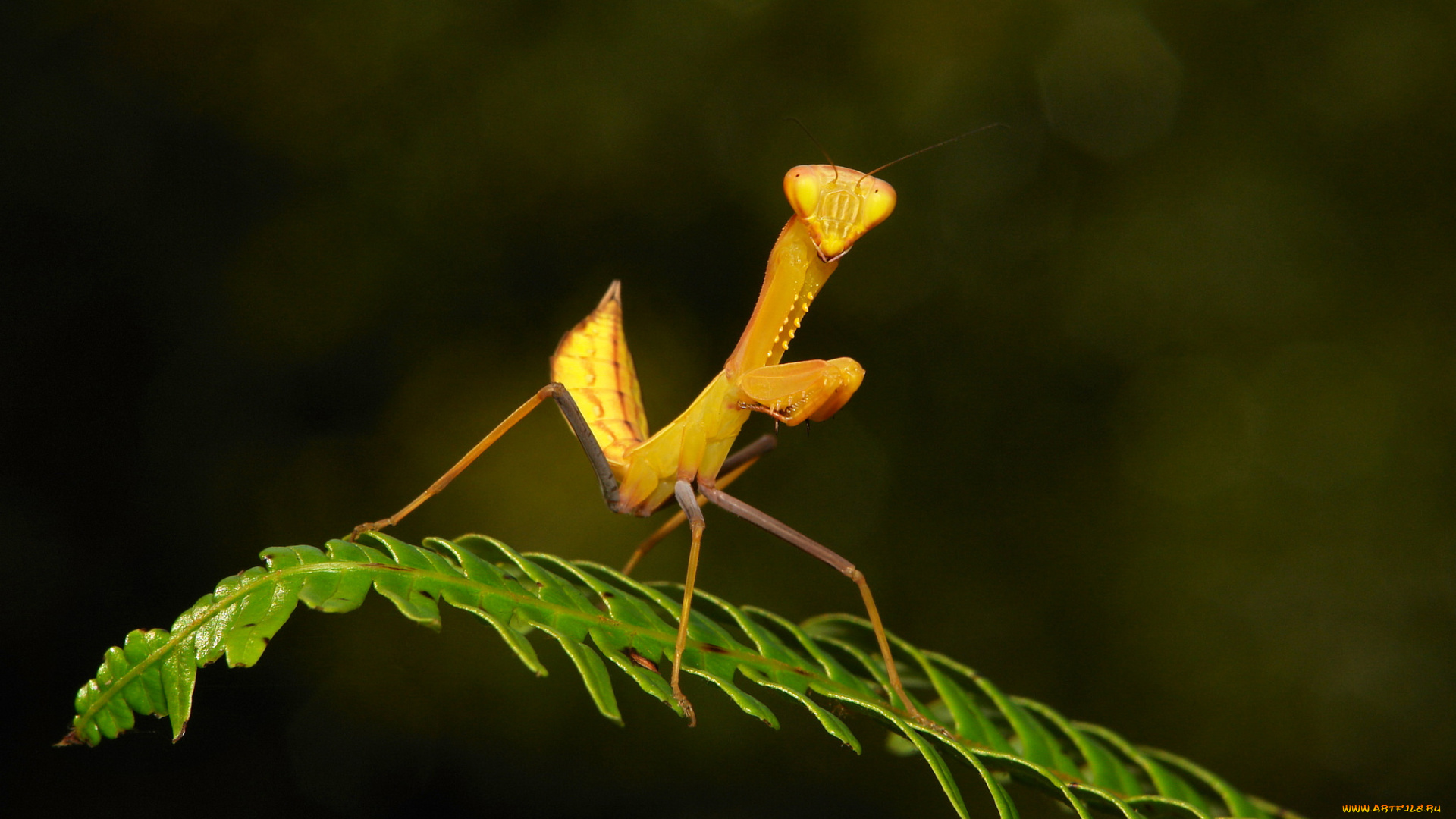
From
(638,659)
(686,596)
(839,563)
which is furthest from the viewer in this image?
(839,563)

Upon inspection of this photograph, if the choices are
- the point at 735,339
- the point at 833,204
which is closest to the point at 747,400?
the point at 833,204

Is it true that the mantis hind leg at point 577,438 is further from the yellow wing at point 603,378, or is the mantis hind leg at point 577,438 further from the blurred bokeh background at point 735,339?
the blurred bokeh background at point 735,339

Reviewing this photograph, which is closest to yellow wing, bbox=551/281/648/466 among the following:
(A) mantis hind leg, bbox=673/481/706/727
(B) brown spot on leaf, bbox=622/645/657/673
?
(A) mantis hind leg, bbox=673/481/706/727

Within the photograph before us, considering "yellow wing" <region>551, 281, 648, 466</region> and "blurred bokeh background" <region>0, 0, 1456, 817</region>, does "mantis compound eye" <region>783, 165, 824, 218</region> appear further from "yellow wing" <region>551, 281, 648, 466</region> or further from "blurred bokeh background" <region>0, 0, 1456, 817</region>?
"blurred bokeh background" <region>0, 0, 1456, 817</region>

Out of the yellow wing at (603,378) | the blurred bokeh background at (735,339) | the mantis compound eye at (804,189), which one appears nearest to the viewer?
the mantis compound eye at (804,189)

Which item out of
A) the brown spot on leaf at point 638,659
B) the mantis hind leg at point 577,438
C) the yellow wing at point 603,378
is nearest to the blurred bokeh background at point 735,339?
the yellow wing at point 603,378

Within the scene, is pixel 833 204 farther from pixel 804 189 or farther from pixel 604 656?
pixel 604 656
